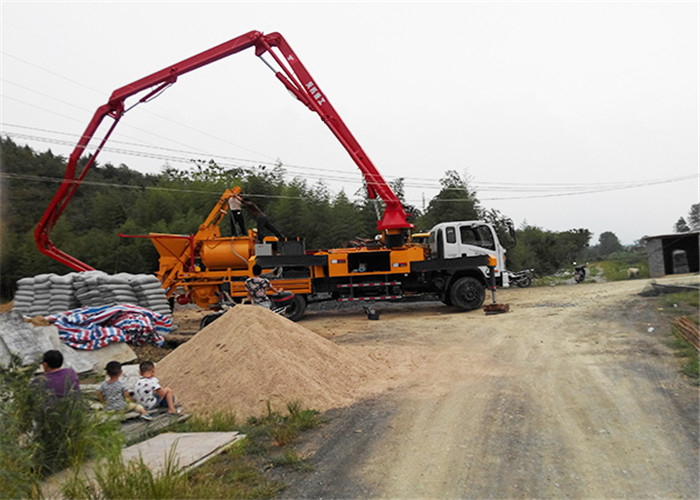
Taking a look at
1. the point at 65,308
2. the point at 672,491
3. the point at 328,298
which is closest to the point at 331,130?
the point at 328,298

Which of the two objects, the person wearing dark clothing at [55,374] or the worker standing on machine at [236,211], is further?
the worker standing on machine at [236,211]

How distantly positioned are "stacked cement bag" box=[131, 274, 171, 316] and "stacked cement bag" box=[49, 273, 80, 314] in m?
1.46

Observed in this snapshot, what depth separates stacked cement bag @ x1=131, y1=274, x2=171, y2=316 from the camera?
1262 centimetres

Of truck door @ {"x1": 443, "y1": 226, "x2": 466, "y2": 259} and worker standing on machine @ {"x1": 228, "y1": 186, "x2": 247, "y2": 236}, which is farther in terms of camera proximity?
truck door @ {"x1": 443, "y1": 226, "x2": 466, "y2": 259}

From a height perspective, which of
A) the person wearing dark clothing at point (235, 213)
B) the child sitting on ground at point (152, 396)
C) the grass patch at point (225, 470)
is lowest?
the grass patch at point (225, 470)

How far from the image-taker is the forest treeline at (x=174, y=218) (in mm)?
23359

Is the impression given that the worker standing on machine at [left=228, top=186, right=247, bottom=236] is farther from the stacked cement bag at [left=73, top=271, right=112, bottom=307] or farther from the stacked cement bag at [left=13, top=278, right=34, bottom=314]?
the stacked cement bag at [left=13, top=278, right=34, bottom=314]

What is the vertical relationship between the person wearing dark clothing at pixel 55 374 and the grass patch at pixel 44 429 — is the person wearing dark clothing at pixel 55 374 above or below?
above

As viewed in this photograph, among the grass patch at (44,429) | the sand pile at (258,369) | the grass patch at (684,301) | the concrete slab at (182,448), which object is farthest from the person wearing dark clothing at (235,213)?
the grass patch at (684,301)

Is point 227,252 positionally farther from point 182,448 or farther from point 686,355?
point 686,355

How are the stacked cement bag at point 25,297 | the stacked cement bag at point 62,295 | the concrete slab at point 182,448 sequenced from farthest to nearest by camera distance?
the stacked cement bag at point 25,297
the stacked cement bag at point 62,295
the concrete slab at point 182,448

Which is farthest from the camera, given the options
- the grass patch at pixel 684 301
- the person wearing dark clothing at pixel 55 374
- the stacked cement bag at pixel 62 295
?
the stacked cement bag at pixel 62 295

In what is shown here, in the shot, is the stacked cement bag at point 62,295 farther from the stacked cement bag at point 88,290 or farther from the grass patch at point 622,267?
the grass patch at point 622,267

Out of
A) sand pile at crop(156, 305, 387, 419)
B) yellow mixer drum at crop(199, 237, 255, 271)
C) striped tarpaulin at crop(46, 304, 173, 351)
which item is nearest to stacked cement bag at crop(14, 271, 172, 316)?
striped tarpaulin at crop(46, 304, 173, 351)
